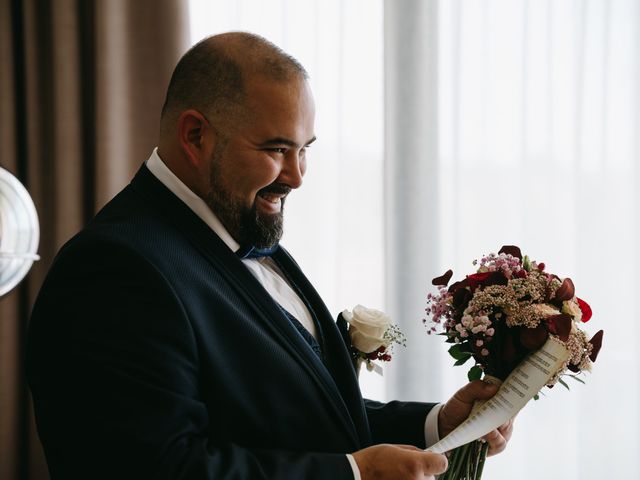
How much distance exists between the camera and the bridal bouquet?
147cm

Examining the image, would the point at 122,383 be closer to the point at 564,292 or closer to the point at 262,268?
the point at 262,268

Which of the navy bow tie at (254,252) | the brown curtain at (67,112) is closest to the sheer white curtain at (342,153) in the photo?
the brown curtain at (67,112)

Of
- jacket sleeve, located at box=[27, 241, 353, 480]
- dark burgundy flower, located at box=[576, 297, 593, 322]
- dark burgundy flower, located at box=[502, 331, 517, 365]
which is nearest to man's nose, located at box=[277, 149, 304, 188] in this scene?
jacket sleeve, located at box=[27, 241, 353, 480]

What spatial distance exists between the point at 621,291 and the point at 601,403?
0.44 metres

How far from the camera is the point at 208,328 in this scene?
1.30m

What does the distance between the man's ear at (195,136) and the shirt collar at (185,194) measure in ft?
0.18

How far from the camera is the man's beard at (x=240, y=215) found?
1490 mm

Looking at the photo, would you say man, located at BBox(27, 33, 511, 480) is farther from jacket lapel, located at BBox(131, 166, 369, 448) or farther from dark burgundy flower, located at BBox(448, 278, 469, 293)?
dark burgundy flower, located at BBox(448, 278, 469, 293)

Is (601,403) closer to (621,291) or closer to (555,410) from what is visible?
(555,410)

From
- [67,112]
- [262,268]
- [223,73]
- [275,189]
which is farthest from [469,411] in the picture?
[67,112]

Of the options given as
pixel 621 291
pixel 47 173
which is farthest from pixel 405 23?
pixel 47 173

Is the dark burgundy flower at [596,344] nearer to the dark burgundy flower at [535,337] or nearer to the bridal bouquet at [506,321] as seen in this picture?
the bridal bouquet at [506,321]

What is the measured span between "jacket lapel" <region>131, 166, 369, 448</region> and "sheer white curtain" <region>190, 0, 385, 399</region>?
4.47 feet

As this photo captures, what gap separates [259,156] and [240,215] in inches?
5.6
